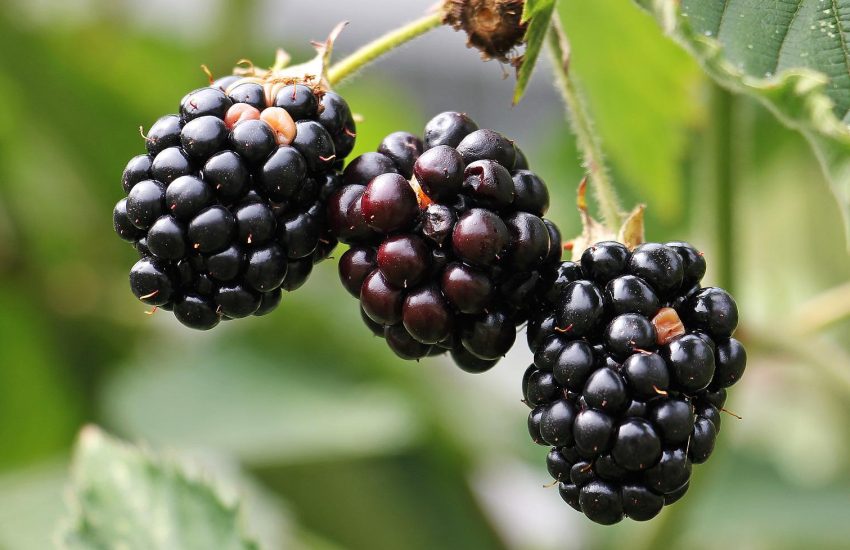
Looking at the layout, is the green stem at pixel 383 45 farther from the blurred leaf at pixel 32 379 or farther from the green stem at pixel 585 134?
the blurred leaf at pixel 32 379

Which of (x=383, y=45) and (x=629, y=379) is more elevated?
(x=383, y=45)

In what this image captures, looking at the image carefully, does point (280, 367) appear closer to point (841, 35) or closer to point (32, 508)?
point (32, 508)

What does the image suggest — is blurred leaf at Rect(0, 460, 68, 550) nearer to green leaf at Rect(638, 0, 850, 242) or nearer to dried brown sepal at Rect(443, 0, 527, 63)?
dried brown sepal at Rect(443, 0, 527, 63)

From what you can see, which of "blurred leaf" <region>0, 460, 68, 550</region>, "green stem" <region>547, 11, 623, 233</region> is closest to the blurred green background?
"blurred leaf" <region>0, 460, 68, 550</region>

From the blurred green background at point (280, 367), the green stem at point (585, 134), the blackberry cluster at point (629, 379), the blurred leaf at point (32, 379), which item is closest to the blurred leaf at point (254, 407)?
the blurred green background at point (280, 367)

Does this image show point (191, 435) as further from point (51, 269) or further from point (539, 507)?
point (539, 507)

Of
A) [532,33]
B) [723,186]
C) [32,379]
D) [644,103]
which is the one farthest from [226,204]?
[32,379]

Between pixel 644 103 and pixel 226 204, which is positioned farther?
pixel 644 103
